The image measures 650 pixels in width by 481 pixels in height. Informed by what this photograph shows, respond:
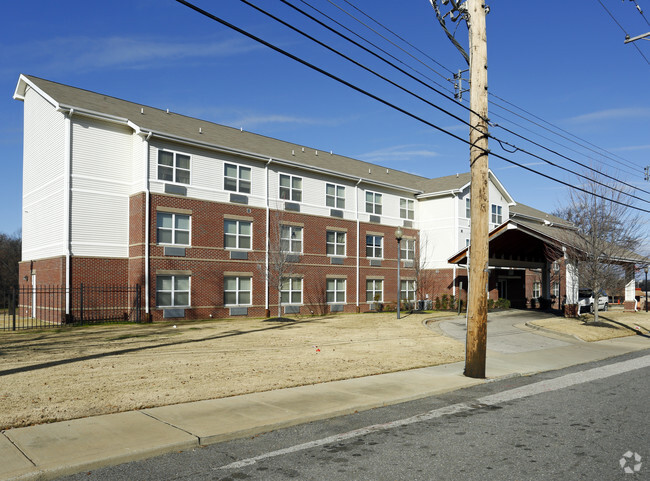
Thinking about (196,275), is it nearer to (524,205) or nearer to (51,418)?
(51,418)

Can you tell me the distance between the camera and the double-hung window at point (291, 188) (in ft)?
108

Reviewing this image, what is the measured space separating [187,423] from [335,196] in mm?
28708

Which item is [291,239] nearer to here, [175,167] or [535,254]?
[175,167]

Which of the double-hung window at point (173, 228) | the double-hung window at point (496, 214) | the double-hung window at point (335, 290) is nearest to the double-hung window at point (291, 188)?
the double-hung window at point (335, 290)

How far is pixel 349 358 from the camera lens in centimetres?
1483

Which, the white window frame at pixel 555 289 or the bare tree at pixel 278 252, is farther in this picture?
the white window frame at pixel 555 289

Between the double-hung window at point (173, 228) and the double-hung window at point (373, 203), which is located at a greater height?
the double-hung window at point (373, 203)

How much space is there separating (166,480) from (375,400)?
15.8 ft

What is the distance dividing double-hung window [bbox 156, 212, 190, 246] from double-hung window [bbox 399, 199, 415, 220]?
1830 cm

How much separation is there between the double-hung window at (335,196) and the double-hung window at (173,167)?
404 inches

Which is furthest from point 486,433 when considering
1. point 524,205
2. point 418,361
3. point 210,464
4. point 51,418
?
point 524,205

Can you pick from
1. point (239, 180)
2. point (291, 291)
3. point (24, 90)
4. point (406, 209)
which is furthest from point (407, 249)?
point (24, 90)

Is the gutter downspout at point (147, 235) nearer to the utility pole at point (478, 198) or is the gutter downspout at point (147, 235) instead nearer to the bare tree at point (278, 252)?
the bare tree at point (278, 252)

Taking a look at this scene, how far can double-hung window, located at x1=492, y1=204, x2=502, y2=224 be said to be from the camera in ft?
144
